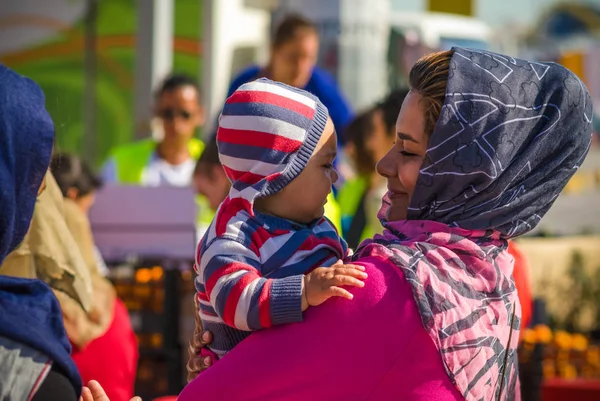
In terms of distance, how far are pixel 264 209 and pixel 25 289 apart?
48 cm

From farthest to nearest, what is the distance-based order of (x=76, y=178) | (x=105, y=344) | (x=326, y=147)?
(x=76, y=178) → (x=105, y=344) → (x=326, y=147)

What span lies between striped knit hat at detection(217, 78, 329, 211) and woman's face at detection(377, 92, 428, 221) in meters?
0.17

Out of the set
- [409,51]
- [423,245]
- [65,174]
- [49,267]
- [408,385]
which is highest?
[423,245]

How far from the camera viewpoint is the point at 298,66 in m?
5.40

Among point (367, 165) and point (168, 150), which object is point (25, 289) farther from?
point (168, 150)

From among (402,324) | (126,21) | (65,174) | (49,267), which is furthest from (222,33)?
(402,324)

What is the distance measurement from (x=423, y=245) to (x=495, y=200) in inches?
6.2

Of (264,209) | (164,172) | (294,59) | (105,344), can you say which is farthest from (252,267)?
(164,172)

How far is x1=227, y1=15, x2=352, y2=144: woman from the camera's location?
5.33 metres

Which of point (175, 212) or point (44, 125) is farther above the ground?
point (44, 125)

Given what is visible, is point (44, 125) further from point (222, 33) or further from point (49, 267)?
point (222, 33)

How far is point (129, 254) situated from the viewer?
5133mm

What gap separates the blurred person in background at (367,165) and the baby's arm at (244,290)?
2.10 metres

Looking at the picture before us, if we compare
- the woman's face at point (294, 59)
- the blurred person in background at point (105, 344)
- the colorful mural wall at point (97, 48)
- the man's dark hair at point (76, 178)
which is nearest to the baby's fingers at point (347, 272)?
the blurred person in background at point (105, 344)
